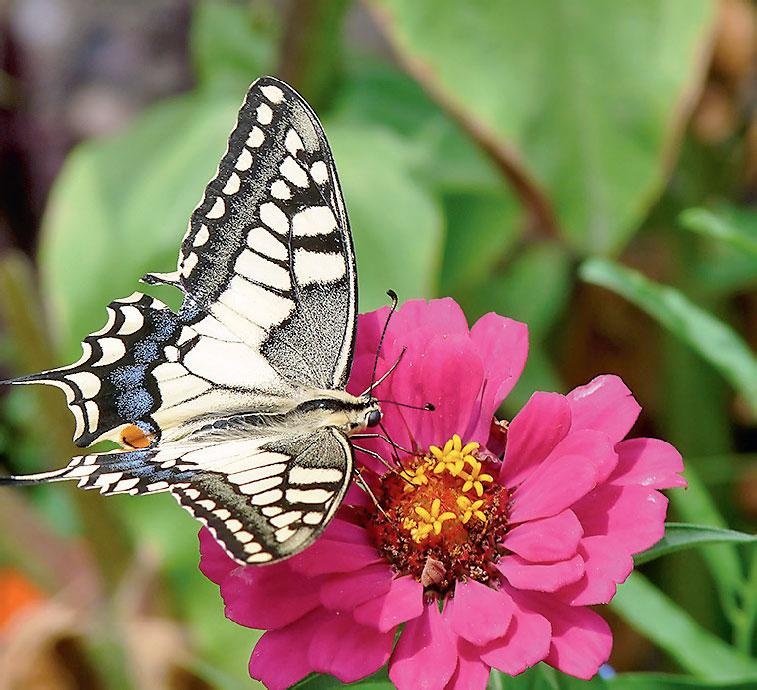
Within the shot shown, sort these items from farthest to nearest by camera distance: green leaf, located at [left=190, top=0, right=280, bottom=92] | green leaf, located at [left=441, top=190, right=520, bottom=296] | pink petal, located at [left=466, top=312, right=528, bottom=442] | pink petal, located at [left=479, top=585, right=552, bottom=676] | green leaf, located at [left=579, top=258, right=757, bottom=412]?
green leaf, located at [left=190, top=0, right=280, bottom=92] < green leaf, located at [left=441, top=190, right=520, bottom=296] < green leaf, located at [left=579, top=258, right=757, bottom=412] < pink petal, located at [left=466, top=312, right=528, bottom=442] < pink petal, located at [left=479, top=585, right=552, bottom=676]

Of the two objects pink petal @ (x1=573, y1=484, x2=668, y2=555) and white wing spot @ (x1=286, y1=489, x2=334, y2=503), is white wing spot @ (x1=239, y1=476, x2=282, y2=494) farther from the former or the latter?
pink petal @ (x1=573, y1=484, x2=668, y2=555)

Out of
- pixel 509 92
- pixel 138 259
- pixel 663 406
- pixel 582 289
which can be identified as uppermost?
pixel 509 92

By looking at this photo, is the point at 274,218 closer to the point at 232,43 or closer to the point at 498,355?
the point at 498,355

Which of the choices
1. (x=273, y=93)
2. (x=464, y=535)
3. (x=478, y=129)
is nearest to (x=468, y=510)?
(x=464, y=535)

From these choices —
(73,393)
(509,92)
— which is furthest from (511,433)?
(509,92)

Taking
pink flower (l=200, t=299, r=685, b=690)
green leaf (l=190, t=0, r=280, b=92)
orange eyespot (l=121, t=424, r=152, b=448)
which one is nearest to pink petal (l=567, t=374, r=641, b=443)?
pink flower (l=200, t=299, r=685, b=690)

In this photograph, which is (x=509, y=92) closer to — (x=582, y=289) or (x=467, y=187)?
(x=467, y=187)
